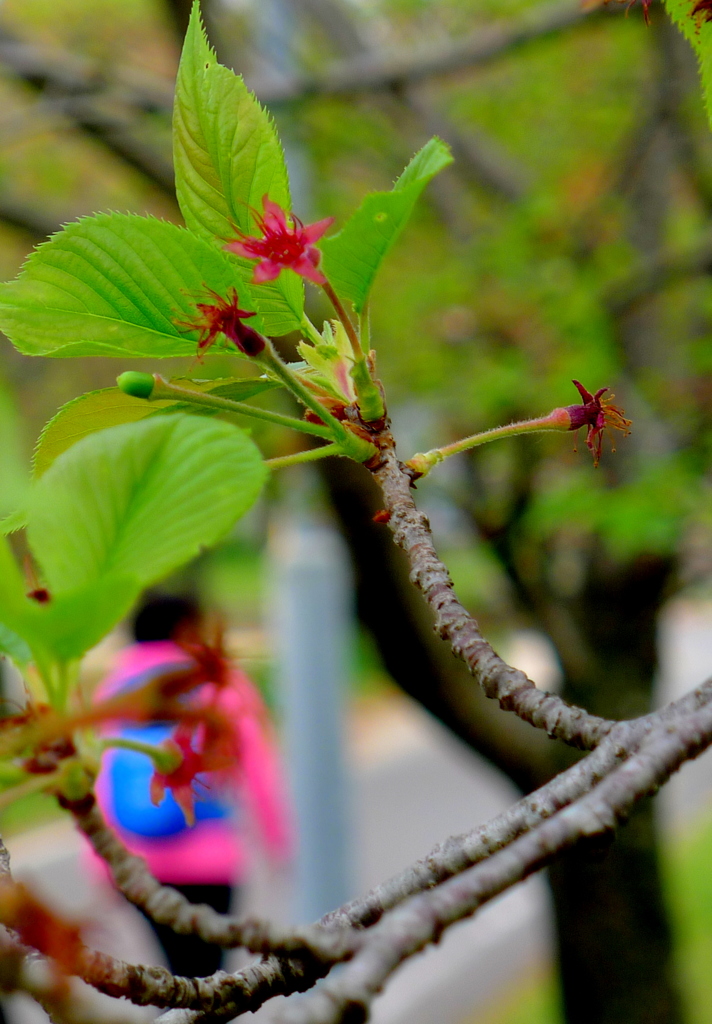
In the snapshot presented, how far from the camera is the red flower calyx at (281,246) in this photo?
2.23 feet

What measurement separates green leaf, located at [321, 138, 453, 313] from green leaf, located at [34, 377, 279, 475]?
108 millimetres

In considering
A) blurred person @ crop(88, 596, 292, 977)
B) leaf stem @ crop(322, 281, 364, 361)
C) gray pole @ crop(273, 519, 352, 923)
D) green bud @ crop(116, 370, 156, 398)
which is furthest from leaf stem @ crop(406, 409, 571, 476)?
gray pole @ crop(273, 519, 352, 923)

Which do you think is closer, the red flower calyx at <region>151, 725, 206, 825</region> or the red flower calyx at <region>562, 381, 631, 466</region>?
the red flower calyx at <region>151, 725, 206, 825</region>

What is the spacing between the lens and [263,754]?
3387 millimetres

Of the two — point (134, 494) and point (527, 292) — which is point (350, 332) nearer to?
point (134, 494)

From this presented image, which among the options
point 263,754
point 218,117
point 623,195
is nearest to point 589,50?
point 623,195

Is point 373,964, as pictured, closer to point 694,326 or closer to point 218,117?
point 218,117

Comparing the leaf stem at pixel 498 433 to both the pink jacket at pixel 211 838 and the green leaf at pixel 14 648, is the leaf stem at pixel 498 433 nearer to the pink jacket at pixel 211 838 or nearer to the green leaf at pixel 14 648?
the green leaf at pixel 14 648

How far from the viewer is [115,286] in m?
0.73

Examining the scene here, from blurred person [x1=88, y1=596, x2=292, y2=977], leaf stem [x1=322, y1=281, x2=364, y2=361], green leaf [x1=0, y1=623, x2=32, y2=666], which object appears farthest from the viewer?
blurred person [x1=88, y1=596, x2=292, y2=977]

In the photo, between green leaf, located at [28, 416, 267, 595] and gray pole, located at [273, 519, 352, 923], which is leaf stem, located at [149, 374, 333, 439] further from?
gray pole, located at [273, 519, 352, 923]

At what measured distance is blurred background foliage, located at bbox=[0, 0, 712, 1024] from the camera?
3.37 meters

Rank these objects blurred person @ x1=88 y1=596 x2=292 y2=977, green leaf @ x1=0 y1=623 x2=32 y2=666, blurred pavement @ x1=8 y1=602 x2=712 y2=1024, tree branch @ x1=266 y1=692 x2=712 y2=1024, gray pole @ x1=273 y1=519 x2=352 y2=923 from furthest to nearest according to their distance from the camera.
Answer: blurred pavement @ x1=8 y1=602 x2=712 y2=1024, gray pole @ x1=273 y1=519 x2=352 y2=923, blurred person @ x1=88 y1=596 x2=292 y2=977, green leaf @ x1=0 y1=623 x2=32 y2=666, tree branch @ x1=266 y1=692 x2=712 y2=1024

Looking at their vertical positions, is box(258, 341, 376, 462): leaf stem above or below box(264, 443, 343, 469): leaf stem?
above
